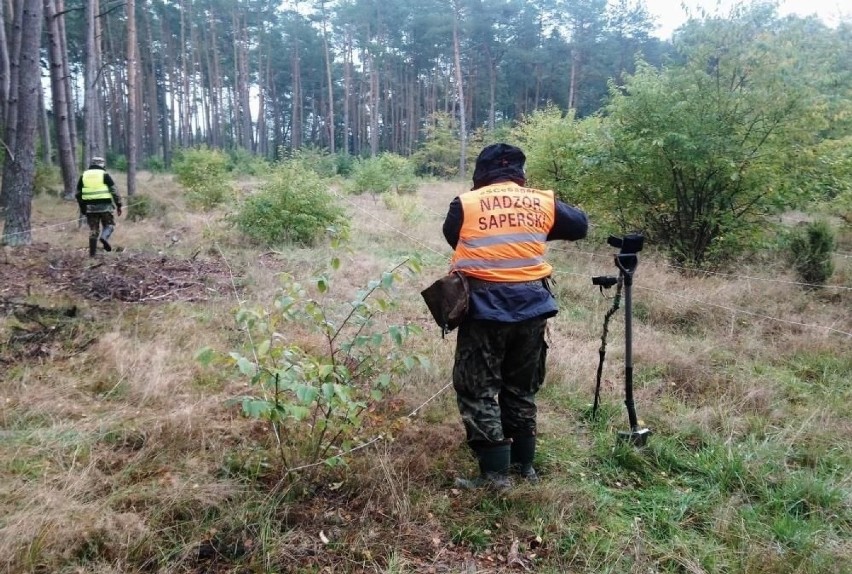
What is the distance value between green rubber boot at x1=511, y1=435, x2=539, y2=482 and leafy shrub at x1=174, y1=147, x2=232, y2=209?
12.5 meters

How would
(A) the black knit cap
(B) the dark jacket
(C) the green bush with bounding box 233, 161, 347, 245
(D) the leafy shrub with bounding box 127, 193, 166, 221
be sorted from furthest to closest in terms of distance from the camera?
(D) the leafy shrub with bounding box 127, 193, 166, 221
(C) the green bush with bounding box 233, 161, 347, 245
(A) the black knit cap
(B) the dark jacket

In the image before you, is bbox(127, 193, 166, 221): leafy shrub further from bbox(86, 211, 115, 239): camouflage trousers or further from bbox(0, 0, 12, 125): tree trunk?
bbox(86, 211, 115, 239): camouflage trousers

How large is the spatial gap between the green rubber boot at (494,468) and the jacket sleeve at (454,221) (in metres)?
1.19

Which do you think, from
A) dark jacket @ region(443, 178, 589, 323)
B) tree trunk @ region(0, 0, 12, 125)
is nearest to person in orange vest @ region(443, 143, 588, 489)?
dark jacket @ region(443, 178, 589, 323)

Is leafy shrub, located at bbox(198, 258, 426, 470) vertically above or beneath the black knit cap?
beneath

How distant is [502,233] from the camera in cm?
278

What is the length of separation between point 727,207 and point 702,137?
55.8 inches

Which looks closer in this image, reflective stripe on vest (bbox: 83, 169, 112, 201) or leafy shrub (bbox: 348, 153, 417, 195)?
reflective stripe on vest (bbox: 83, 169, 112, 201)

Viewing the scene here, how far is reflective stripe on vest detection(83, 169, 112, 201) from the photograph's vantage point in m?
8.31

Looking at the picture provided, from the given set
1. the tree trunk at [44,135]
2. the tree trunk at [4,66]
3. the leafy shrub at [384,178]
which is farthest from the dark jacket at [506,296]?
the tree trunk at [44,135]

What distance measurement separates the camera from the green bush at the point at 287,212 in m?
9.71

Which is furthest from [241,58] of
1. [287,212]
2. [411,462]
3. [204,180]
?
[411,462]

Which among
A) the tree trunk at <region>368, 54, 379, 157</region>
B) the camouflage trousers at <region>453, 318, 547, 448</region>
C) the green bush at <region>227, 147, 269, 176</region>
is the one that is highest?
the tree trunk at <region>368, 54, 379, 157</region>

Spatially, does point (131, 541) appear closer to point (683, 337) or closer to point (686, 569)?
point (686, 569)
